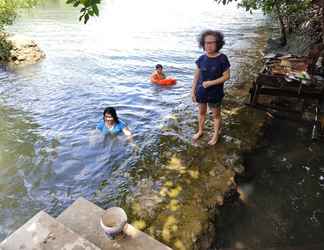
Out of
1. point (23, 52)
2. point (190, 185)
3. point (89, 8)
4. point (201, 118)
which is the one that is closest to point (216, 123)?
point (201, 118)

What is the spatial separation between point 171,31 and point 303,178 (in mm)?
15046

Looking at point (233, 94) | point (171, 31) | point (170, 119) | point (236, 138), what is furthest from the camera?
point (171, 31)

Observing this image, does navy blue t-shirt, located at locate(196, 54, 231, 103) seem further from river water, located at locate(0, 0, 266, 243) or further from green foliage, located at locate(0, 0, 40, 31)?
green foliage, located at locate(0, 0, 40, 31)

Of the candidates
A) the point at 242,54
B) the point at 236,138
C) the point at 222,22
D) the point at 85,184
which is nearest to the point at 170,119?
the point at 236,138

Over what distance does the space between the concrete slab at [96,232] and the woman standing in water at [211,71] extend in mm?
2411

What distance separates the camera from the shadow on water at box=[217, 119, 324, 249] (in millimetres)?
3254

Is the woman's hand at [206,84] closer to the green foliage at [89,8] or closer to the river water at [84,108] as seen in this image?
the river water at [84,108]

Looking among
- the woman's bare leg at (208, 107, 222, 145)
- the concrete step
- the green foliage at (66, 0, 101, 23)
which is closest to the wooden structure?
the woman's bare leg at (208, 107, 222, 145)

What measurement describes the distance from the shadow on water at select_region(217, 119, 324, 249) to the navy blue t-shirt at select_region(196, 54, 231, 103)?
127 cm

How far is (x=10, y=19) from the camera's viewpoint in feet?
38.6

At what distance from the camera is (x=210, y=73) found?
4.14m

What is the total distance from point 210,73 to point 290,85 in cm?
225

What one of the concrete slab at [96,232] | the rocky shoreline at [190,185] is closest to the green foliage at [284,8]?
the rocky shoreline at [190,185]

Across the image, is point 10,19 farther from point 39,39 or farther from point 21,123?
point 21,123
